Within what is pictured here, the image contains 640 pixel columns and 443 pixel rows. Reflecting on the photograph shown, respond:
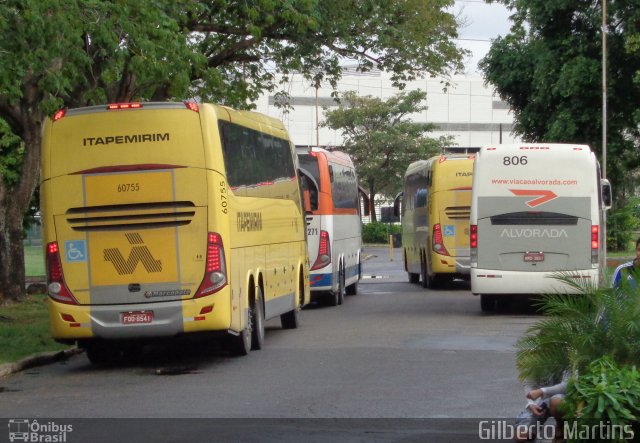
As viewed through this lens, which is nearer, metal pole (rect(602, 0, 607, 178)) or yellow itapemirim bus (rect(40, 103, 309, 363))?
yellow itapemirim bus (rect(40, 103, 309, 363))

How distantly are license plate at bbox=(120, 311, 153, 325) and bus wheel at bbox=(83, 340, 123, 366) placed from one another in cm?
106

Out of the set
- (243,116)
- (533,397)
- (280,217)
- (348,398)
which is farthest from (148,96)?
(533,397)

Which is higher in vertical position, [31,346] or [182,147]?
[182,147]

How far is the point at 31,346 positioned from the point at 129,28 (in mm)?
4661

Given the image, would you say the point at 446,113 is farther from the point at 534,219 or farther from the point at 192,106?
the point at 192,106

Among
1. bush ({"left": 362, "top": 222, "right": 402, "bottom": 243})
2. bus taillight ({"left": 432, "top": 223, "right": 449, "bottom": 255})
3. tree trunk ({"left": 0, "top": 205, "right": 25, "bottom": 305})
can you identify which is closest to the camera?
tree trunk ({"left": 0, "top": 205, "right": 25, "bottom": 305})

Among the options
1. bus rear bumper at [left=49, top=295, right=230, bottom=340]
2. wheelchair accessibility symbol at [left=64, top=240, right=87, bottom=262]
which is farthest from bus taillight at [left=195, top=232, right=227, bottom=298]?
wheelchair accessibility symbol at [left=64, top=240, right=87, bottom=262]

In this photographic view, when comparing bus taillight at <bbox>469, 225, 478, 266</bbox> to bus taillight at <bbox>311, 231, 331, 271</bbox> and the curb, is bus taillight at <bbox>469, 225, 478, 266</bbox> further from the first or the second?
the curb

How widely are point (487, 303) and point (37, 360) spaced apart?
1011cm

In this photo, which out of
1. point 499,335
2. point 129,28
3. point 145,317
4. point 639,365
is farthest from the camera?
→ point 499,335

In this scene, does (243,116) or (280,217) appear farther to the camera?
(280,217)

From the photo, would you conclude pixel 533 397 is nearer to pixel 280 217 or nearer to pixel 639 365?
pixel 639 365

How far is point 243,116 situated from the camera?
16.5 m

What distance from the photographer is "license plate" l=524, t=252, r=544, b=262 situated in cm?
2094
